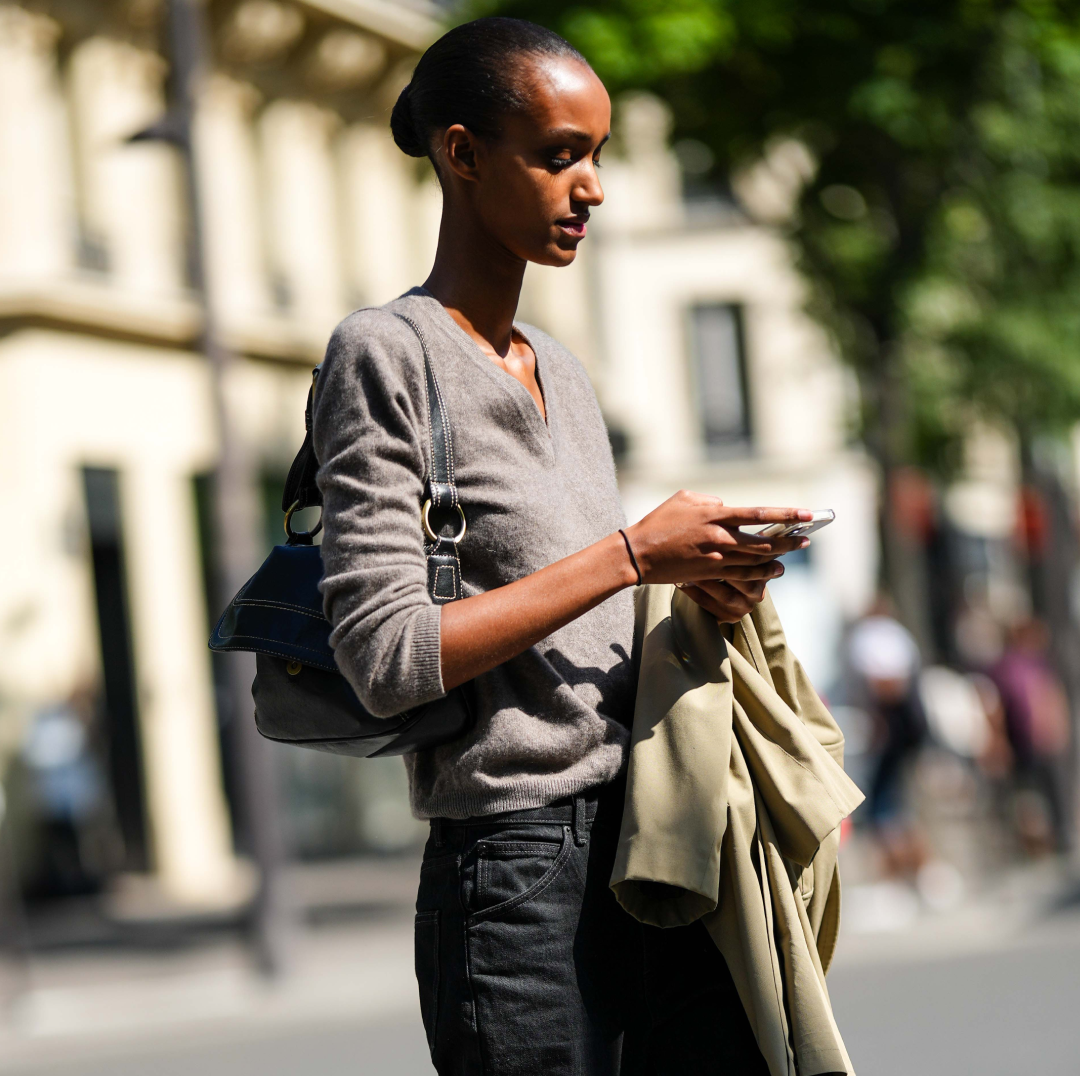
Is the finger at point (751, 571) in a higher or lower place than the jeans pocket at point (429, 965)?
higher

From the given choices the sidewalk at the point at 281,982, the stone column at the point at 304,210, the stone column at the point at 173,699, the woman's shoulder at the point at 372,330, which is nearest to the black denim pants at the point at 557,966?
the woman's shoulder at the point at 372,330

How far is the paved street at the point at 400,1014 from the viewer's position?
7504mm

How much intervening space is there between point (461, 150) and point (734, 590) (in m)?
0.56

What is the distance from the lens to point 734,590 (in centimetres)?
203

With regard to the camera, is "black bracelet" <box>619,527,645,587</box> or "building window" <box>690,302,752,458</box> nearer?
"black bracelet" <box>619,527,645,587</box>

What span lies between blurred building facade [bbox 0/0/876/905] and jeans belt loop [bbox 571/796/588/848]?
10989 mm

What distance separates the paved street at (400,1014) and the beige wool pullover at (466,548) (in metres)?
5.40

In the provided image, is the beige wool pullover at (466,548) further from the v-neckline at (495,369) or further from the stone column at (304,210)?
the stone column at (304,210)

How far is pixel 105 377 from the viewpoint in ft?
55.4

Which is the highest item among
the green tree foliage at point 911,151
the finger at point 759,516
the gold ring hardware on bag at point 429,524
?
the green tree foliage at point 911,151

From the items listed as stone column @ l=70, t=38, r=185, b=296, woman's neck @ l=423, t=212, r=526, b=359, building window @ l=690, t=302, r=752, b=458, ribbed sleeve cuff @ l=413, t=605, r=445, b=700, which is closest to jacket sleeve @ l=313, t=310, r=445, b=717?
ribbed sleeve cuff @ l=413, t=605, r=445, b=700

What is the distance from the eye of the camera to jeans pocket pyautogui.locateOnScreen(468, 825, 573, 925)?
77.5 inches

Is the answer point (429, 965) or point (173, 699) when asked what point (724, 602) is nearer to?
point (429, 965)

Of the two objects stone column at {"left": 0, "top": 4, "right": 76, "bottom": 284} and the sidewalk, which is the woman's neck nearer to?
the sidewalk
